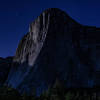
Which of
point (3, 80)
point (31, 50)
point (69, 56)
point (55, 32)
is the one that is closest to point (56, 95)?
point (69, 56)

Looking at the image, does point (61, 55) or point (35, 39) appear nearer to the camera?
point (61, 55)

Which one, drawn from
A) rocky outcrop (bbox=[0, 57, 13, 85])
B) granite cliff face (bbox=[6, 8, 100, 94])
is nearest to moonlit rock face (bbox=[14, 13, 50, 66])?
granite cliff face (bbox=[6, 8, 100, 94])

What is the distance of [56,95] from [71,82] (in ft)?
34.6

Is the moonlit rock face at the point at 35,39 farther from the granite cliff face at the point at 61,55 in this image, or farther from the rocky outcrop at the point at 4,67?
the rocky outcrop at the point at 4,67

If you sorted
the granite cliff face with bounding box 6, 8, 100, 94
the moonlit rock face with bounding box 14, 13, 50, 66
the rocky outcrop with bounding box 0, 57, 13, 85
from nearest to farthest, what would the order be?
the granite cliff face with bounding box 6, 8, 100, 94
the moonlit rock face with bounding box 14, 13, 50, 66
the rocky outcrop with bounding box 0, 57, 13, 85

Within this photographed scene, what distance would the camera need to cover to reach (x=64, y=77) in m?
22.2

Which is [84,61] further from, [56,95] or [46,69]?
[56,95]

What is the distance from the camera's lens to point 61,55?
23.6 meters

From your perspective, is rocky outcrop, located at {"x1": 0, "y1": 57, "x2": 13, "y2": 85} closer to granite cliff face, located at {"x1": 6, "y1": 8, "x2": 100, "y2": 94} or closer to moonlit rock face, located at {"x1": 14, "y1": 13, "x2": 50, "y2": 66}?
moonlit rock face, located at {"x1": 14, "y1": 13, "x2": 50, "y2": 66}

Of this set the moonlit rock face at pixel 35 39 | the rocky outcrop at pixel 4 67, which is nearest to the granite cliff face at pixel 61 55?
the moonlit rock face at pixel 35 39

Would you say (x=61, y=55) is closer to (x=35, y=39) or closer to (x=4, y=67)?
(x=35, y=39)

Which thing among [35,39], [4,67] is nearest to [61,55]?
[35,39]

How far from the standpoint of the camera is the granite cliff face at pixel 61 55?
22219 millimetres

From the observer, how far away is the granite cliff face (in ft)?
72.9
